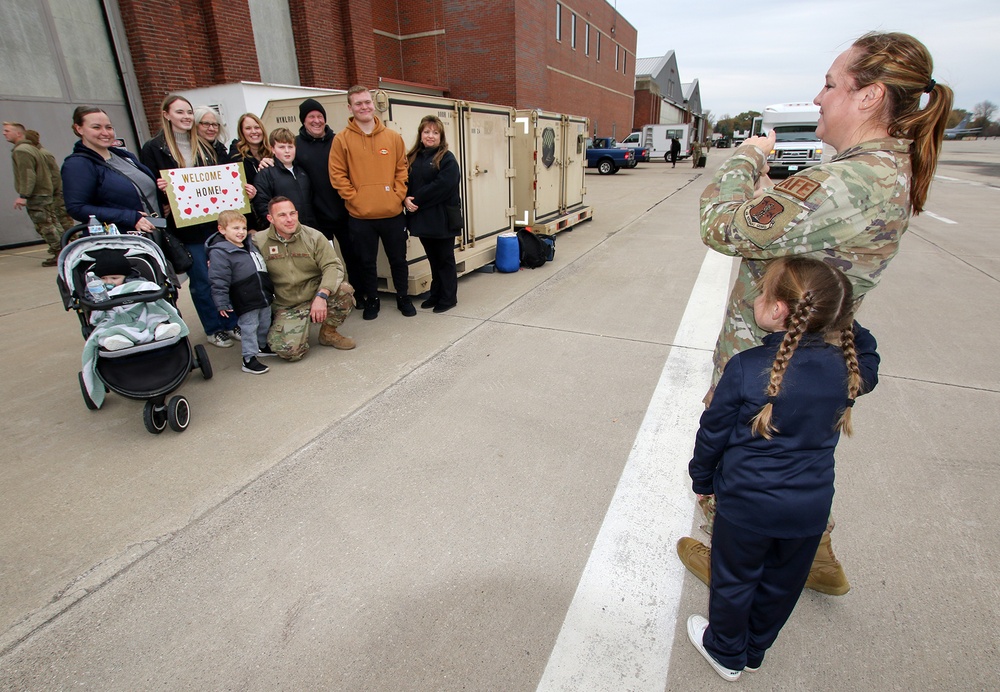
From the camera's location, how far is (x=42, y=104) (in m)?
9.32

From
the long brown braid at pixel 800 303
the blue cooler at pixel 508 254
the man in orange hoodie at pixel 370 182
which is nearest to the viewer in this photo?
the long brown braid at pixel 800 303

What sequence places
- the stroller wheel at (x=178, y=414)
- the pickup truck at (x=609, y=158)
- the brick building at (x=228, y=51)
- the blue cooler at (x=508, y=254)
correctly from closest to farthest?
1. the stroller wheel at (x=178, y=414)
2. the blue cooler at (x=508, y=254)
3. the brick building at (x=228, y=51)
4. the pickup truck at (x=609, y=158)

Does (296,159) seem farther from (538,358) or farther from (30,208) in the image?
(30,208)

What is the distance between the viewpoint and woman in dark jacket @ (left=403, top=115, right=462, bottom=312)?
5066 millimetres

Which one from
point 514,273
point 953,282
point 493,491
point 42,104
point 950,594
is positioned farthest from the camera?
point 42,104

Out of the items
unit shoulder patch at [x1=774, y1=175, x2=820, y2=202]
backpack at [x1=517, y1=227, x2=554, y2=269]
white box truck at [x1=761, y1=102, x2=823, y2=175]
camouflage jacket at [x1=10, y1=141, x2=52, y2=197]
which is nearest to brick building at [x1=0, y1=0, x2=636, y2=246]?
camouflage jacket at [x1=10, y1=141, x2=52, y2=197]

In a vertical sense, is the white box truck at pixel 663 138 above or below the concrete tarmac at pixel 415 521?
above

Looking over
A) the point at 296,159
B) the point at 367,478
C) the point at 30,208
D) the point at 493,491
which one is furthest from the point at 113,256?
the point at 30,208

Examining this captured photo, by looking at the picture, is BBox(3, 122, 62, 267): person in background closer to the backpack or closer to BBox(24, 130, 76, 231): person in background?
BBox(24, 130, 76, 231): person in background

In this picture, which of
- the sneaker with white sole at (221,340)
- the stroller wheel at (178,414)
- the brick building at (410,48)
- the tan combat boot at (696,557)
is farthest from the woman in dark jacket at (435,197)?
the brick building at (410,48)

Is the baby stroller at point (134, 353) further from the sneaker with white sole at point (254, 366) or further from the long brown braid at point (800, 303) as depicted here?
the long brown braid at point (800, 303)

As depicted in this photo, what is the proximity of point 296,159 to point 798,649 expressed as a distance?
5.11 meters

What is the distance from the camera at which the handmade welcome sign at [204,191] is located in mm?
4129

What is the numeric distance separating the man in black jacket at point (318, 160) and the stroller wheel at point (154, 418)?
8.10 ft
